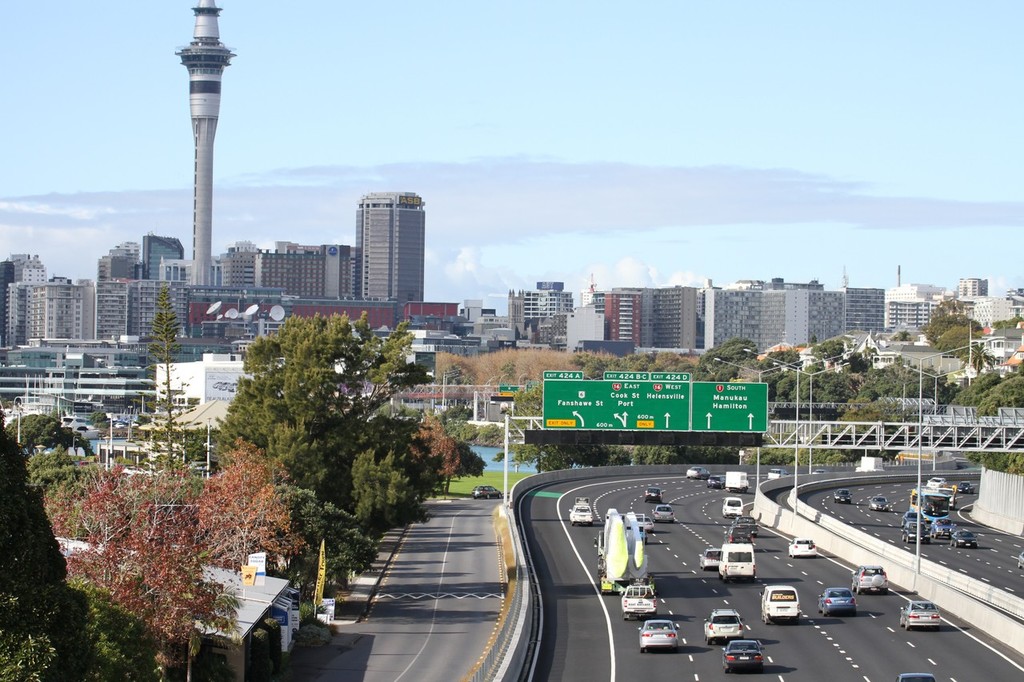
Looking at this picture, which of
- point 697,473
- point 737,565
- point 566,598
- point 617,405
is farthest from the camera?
point 697,473

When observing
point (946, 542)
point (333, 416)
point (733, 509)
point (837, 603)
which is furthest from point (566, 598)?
point (733, 509)

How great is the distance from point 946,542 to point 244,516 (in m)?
51.8

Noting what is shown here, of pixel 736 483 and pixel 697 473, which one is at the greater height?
pixel 736 483

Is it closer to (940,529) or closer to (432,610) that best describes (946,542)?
(940,529)

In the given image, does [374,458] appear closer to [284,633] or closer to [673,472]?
[284,633]

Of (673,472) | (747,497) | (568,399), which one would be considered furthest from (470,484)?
(568,399)

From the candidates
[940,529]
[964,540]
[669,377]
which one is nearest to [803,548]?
[669,377]

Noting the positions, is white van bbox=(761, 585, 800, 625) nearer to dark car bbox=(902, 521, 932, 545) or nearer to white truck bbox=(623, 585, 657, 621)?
white truck bbox=(623, 585, 657, 621)

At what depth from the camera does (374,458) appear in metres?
71.1

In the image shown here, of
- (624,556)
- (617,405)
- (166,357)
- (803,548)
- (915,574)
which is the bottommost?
(803,548)

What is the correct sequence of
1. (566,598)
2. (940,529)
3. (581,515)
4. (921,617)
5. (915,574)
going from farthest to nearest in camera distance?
(581,515)
(940,529)
(915,574)
(566,598)
(921,617)

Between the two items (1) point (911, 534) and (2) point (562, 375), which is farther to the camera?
(1) point (911, 534)

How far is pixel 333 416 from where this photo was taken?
240ft

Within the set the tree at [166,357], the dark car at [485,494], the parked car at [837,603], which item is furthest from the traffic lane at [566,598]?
the dark car at [485,494]
